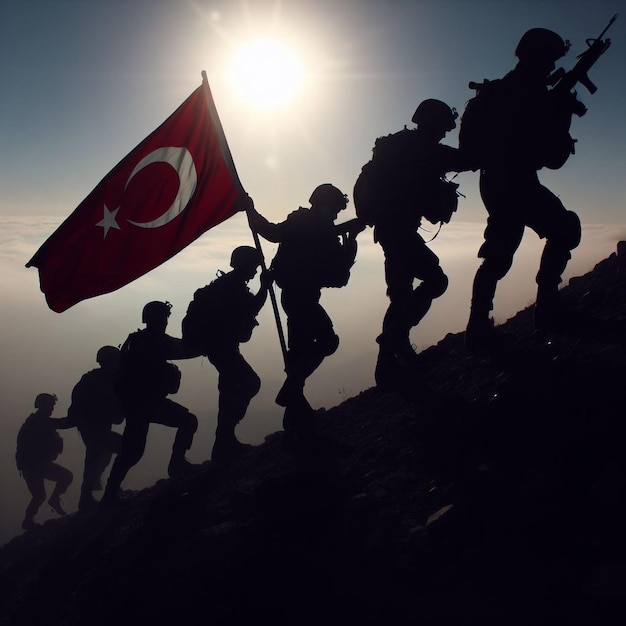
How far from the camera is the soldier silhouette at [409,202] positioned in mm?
6051

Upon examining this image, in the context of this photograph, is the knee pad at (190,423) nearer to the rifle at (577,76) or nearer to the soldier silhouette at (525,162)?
the soldier silhouette at (525,162)

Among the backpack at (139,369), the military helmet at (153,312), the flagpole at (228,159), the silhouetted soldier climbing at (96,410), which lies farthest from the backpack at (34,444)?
the flagpole at (228,159)

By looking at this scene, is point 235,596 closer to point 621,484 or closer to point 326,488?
point 326,488

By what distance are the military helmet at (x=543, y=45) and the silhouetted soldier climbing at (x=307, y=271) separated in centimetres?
273

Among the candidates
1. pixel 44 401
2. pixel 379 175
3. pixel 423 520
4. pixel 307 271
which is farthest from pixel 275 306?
pixel 44 401

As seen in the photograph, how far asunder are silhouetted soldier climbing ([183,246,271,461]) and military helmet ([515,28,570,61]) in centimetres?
436

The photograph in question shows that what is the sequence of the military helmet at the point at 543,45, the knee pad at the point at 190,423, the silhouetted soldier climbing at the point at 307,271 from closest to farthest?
the military helmet at the point at 543,45
the silhouetted soldier climbing at the point at 307,271
the knee pad at the point at 190,423

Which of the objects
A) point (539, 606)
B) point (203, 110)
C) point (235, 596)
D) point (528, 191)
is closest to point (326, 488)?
point (235, 596)

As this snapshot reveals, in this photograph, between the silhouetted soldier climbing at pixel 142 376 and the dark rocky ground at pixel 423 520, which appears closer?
the dark rocky ground at pixel 423 520

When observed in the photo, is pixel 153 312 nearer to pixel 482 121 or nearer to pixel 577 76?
pixel 482 121

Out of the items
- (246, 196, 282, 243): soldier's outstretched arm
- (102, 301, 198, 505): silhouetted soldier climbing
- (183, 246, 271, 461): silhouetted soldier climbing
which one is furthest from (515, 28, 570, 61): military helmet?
(102, 301, 198, 505): silhouetted soldier climbing

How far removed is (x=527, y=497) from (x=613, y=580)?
0.78m

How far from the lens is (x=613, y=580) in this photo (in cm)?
233

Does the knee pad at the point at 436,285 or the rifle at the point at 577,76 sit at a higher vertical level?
the rifle at the point at 577,76
